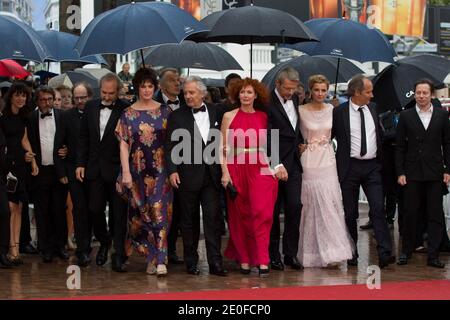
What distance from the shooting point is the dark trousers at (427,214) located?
1129cm

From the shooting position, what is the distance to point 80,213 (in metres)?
11.2

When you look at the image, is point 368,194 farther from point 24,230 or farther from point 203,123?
point 24,230

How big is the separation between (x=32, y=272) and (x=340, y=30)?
4.98 meters

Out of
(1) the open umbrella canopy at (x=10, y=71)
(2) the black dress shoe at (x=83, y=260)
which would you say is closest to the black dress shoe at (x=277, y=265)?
(2) the black dress shoe at (x=83, y=260)

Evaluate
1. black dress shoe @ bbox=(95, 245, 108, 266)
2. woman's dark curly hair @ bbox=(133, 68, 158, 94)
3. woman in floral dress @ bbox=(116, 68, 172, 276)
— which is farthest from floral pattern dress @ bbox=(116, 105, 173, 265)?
black dress shoe @ bbox=(95, 245, 108, 266)

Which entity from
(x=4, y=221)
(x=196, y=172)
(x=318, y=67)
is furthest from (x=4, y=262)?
(x=318, y=67)

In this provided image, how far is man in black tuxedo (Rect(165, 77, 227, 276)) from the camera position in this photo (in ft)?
34.0

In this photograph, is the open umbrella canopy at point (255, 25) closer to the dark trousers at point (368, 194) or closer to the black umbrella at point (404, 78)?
the black umbrella at point (404, 78)

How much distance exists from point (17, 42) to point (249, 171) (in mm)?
2991

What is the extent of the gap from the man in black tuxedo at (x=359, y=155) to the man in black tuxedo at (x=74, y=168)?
2.88m

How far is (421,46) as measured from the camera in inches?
1962

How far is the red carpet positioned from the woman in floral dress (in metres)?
1.31
